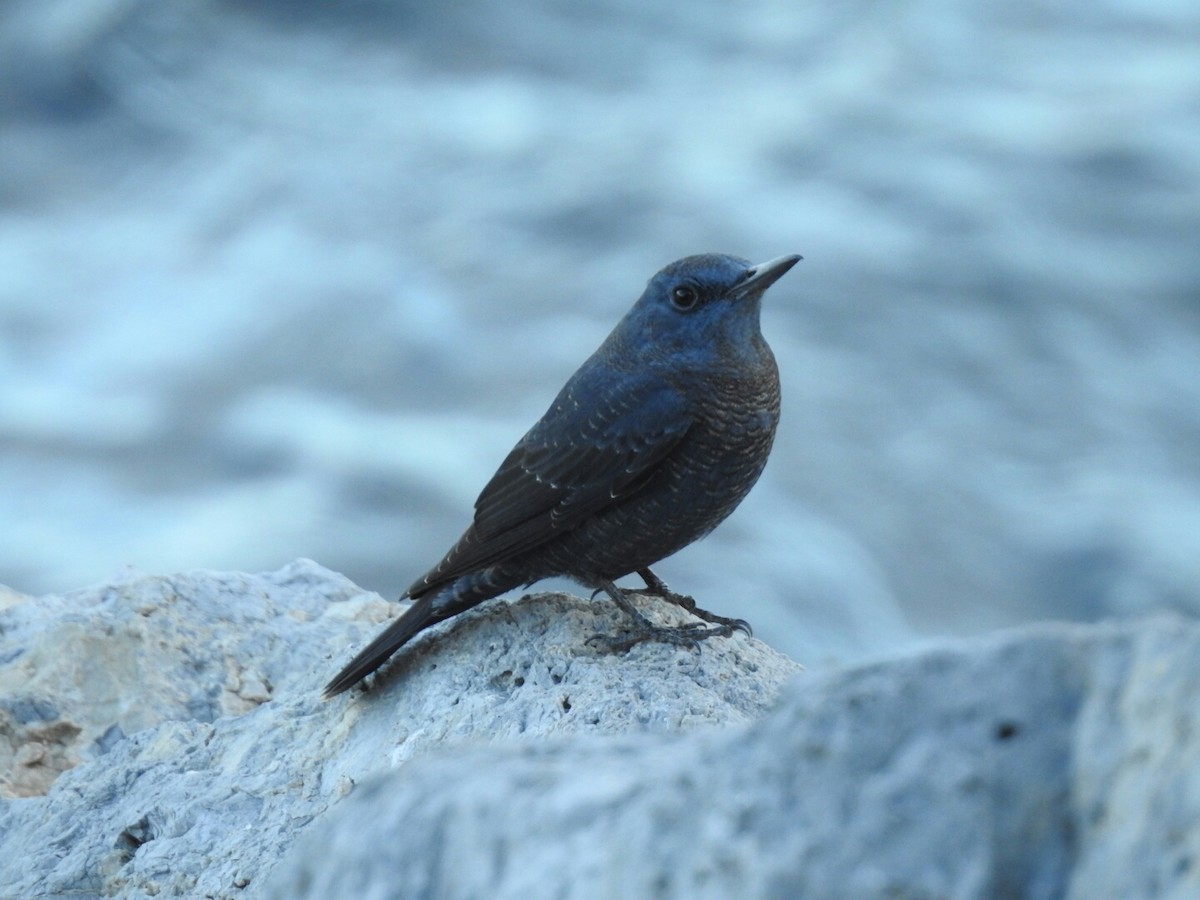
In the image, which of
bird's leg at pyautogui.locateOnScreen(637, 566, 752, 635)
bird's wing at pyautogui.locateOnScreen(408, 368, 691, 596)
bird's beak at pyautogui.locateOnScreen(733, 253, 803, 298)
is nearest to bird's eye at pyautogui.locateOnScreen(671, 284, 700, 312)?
bird's beak at pyautogui.locateOnScreen(733, 253, 803, 298)

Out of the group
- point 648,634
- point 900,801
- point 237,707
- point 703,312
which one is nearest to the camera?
point 900,801

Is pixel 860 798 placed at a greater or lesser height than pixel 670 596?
lesser

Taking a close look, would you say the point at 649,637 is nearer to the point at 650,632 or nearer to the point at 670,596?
the point at 650,632

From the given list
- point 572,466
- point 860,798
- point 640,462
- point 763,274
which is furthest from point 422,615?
point 860,798

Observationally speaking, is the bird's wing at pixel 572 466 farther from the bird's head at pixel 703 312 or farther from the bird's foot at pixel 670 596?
the bird's foot at pixel 670 596

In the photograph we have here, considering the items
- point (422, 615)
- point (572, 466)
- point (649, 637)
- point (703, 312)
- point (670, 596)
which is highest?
point (703, 312)

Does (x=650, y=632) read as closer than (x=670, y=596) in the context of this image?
Yes

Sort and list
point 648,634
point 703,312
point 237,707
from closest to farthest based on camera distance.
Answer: point 648,634, point 703,312, point 237,707

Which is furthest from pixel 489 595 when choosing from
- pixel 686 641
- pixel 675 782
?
pixel 675 782

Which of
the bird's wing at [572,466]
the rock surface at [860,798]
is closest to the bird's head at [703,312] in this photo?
the bird's wing at [572,466]
